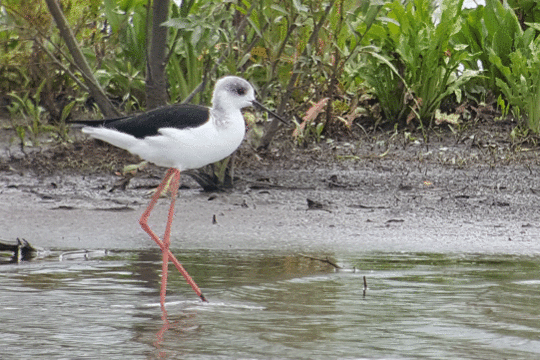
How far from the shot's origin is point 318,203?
6.38 meters

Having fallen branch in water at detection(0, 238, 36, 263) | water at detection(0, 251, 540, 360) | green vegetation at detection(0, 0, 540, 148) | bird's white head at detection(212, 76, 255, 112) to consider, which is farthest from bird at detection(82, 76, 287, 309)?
green vegetation at detection(0, 0, 540, 148)

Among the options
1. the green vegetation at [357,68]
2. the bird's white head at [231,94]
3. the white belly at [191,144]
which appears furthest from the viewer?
the green vegetation at [357,68]

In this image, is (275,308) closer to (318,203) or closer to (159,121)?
(159,121)

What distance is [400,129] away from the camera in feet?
28.8

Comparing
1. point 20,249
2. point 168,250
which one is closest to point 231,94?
point 168,250

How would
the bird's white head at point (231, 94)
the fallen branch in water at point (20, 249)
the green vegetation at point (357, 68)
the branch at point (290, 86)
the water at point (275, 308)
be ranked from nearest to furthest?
the water at point (275, 308)
the bird's white head at point (231, 94)
the fallen branch in water at point (20, 249)
the branch at point (290, 86)
the green vegetation at point (357, 68)

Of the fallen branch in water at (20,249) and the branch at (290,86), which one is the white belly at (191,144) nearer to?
the fallen branch in water at (20,249)

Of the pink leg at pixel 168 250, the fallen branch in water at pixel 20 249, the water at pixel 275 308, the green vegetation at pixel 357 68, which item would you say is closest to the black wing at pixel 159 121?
the pink leg at pixel 168 250

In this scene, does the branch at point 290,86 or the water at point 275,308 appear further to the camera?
the branch at point 290,86

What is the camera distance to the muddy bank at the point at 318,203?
5.52m

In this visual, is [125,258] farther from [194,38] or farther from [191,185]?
[191,185]

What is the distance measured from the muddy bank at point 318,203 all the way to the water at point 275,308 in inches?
17.0

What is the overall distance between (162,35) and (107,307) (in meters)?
3.07

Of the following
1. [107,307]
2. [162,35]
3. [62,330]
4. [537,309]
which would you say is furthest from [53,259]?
[537,309]
